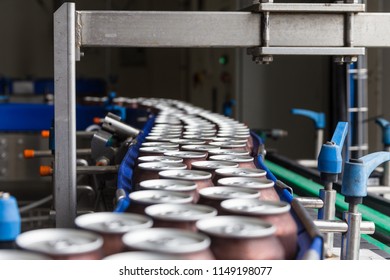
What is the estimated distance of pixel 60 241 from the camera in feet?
2.91

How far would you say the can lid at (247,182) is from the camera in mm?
1176

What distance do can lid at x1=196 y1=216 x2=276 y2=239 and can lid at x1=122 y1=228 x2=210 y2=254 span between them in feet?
0.09

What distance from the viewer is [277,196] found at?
122cm

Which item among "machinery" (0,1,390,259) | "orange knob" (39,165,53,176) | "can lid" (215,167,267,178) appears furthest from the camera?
"orange knob" (39,165,53,176)

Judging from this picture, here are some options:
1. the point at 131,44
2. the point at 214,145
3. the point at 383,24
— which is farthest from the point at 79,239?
the point at 383,24

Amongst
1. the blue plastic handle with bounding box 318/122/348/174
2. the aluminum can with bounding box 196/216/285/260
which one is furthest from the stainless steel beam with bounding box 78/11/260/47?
the aluminum can with bounding box 196/216/285/260

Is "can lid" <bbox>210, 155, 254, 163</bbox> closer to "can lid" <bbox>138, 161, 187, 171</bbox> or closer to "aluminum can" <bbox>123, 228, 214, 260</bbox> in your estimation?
"can lid" <bbox>138, 161, 187, 171</bbox>

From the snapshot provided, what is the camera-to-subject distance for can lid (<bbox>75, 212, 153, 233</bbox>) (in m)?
0.91

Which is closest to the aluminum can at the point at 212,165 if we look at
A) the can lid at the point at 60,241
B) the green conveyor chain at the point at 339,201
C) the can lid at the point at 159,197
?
the can lid at the point at 159,197

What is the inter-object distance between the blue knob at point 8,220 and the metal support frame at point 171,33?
520 millimetres

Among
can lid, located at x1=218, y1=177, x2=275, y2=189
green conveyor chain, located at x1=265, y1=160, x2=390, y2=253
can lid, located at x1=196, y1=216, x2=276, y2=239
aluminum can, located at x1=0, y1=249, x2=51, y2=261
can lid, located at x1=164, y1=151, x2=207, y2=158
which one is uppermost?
can lid, located at x1=164, y1=151, x2=207, y2=158
